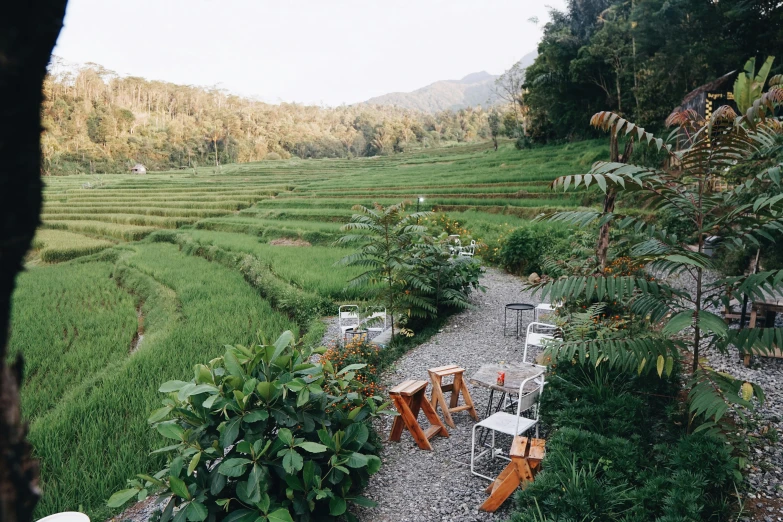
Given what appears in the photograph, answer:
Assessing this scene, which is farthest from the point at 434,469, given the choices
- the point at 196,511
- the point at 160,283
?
the point at 160,283

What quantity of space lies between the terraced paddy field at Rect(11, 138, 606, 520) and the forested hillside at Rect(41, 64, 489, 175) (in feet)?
52.7

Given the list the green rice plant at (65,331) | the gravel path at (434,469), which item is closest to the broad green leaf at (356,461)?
the gravel path at (434,469)

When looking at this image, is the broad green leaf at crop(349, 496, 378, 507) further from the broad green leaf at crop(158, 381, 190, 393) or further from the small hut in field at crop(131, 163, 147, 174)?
the small hut in field at crop(131, 163, 147, 174)

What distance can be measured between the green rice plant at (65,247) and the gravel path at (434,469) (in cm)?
1860

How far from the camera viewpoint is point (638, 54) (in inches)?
989

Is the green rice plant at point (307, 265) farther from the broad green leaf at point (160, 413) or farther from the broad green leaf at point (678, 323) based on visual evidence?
the broad green leaf at point (678, 323)

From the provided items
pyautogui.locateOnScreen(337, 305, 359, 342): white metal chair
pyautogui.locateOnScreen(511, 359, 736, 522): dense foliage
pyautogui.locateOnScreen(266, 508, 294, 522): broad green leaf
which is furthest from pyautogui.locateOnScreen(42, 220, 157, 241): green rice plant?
pyautogui.locateOnScreen(511, 359, 736, 522): dense foliage

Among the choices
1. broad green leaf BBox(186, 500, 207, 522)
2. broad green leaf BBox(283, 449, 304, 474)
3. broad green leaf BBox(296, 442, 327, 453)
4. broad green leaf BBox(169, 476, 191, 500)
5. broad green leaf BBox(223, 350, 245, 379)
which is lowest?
broad green leaf BBox(186, 500, 207, 522)

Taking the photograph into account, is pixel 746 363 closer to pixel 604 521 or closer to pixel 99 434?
pixel 604 521

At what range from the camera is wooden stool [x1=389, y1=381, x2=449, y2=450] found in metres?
4.67

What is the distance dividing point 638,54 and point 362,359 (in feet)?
86.9

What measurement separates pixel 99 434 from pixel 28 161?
231 inches

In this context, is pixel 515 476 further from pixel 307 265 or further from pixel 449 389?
pixel 307 265

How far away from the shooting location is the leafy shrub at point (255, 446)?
10.7 ft
